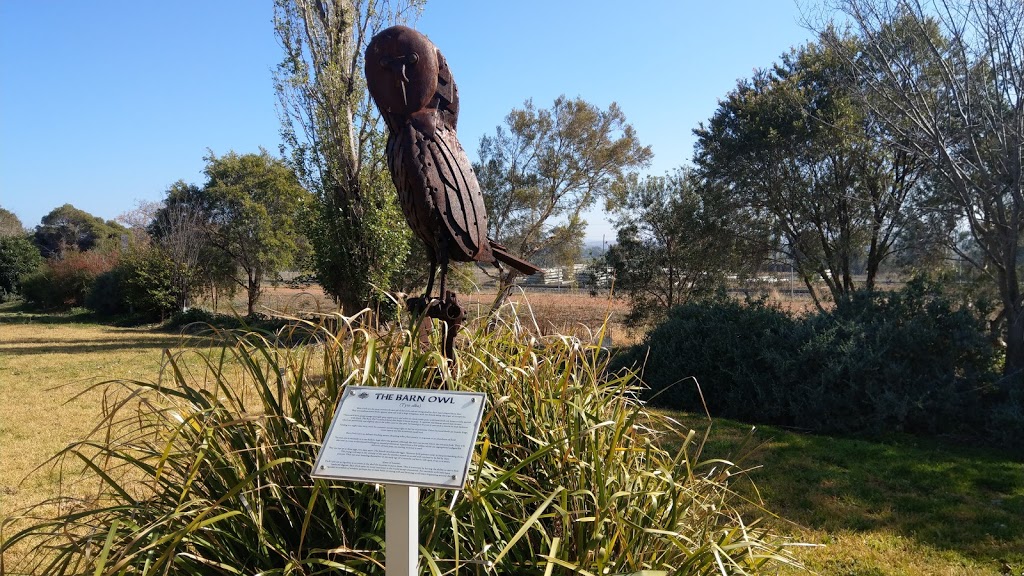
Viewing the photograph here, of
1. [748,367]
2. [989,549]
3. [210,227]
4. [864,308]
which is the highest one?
[210,227]

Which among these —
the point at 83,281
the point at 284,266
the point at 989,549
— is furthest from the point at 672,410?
the point at 83,281

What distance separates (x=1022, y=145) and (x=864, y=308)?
1.98 meters

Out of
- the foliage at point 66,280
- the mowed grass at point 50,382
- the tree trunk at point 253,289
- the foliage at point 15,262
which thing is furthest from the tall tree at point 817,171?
the foliage at point 15,262

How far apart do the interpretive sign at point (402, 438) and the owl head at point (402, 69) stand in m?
1.78

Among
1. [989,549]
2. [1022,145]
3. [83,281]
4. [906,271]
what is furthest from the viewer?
[83,281]

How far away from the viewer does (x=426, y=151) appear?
3084mm

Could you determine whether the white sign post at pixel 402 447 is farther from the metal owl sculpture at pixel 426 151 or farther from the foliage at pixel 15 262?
the foliage at pixel 15 262

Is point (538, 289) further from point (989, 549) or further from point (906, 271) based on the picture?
point (989, 549)

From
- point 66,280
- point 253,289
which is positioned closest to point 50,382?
point 253,289

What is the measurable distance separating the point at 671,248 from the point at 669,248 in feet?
0.16

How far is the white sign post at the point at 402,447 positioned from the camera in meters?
1.60

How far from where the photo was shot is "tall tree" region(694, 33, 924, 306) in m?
9.29

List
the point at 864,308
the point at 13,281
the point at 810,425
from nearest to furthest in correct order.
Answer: the point at 810,425, the point at 864,308, the point at 13,281

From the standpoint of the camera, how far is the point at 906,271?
373 inches
